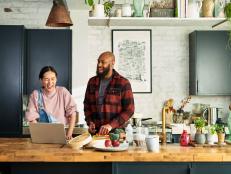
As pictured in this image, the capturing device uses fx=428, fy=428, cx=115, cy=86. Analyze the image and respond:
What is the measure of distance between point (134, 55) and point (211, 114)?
1.35 m

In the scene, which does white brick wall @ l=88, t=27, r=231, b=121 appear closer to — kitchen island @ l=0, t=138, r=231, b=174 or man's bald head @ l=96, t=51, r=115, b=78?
man's bald head @ l=96, t=51, r=115, b=78

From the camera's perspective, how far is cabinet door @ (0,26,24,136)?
211 inches

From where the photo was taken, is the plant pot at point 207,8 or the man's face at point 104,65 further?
the plant pot at point 207,8

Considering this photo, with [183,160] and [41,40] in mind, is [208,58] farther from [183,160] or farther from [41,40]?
[183,160]

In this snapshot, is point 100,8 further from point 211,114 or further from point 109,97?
point 211,114

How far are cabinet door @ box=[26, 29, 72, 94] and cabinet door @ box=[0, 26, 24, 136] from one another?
0.15m

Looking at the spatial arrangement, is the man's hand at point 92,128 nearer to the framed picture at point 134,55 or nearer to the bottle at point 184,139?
the bottle at point 184,139

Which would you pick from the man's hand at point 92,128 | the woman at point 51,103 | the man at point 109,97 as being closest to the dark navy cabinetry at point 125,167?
the woman at point 51,103

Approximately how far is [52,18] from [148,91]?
2.59 m

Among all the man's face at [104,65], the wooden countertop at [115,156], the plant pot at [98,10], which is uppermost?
the plant pot at [98,10]

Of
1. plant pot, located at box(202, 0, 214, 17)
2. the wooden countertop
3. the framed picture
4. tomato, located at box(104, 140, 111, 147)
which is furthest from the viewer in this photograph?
the framed picture

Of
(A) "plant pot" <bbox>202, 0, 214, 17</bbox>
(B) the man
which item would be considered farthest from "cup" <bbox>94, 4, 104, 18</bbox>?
(A) "plant pot" <bbox>202, 0, 214, 17</bbox>

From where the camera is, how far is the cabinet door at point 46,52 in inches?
215

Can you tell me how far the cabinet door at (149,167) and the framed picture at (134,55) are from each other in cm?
312
